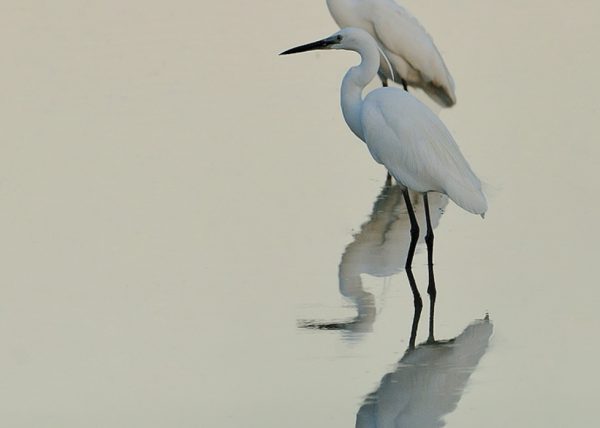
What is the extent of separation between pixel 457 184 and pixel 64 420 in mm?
2445

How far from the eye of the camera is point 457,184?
7.26m

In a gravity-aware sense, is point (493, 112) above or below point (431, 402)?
above

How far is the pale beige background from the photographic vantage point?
19.4ft

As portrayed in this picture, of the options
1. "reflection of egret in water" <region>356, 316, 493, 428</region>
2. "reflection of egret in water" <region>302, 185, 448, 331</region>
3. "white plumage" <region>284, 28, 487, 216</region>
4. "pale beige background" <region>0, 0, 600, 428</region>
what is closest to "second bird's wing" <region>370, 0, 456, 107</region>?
"pale beige background" <region>0, 0, 600, 428</region>

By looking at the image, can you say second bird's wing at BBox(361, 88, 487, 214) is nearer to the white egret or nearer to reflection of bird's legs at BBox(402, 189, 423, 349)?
reflection of bird's legs at BBox(402, 189, 423, 349)

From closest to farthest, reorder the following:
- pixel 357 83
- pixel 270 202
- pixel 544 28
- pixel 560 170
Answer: pixel 357 83 < pixel 270 202 < pixel 560 170 < pixel 544 28

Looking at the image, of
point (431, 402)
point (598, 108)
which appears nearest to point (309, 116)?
point (598, 108)

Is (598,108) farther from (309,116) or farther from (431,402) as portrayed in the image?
(431,402)

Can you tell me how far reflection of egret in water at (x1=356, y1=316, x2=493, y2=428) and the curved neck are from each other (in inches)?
73.9

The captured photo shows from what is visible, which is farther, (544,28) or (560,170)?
(544,28)

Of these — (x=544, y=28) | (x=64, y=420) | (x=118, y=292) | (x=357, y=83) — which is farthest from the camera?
(x=544, y=28)

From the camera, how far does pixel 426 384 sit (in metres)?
5.84

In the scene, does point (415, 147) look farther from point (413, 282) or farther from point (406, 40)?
point (406, 40)

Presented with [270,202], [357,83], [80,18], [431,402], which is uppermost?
[80,18]
